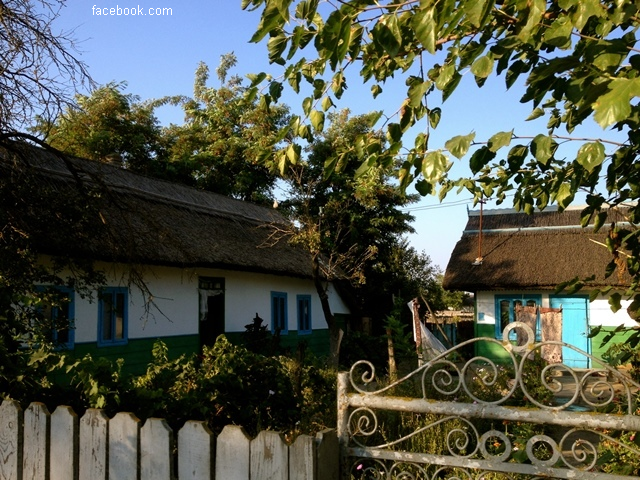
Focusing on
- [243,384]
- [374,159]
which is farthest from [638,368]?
[374,159]

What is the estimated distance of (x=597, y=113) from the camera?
5.37 ft

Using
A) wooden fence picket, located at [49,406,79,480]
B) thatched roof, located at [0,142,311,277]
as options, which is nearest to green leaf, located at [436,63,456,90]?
wooden fence picket, located at [49,406,79,480]

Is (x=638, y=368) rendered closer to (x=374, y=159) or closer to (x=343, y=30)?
(x=374, y=159)

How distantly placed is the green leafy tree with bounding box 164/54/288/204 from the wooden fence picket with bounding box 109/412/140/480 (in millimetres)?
21067

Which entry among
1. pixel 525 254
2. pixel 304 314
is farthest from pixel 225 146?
pixel 525 254

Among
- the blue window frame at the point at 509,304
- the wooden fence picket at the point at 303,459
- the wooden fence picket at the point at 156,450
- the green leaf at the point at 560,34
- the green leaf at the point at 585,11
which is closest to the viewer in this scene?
the green leaf at the point at 585,11

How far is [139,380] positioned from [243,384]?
934mm

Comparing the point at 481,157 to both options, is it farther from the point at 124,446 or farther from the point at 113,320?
the point at 113,320

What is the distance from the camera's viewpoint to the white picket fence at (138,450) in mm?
2396

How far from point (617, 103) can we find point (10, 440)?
2.94 m

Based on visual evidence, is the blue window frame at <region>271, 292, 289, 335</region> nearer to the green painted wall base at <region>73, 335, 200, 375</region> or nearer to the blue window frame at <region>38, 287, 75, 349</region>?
the green painted wall base at <region>73, 335, 200, 375</region>

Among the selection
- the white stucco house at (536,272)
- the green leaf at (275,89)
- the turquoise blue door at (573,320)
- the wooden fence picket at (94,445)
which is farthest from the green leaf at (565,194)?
the turquoise blue door at (573,320)

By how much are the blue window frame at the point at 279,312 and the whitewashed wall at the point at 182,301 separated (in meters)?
0.17

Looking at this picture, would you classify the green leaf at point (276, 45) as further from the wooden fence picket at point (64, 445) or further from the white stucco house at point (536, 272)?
the white stucco house at point (536, 272)
